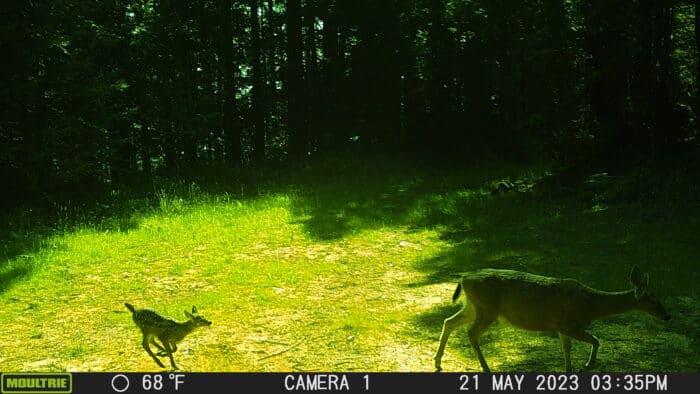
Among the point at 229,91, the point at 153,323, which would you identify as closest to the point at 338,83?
the point at 229,91

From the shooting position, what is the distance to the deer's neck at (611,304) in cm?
473

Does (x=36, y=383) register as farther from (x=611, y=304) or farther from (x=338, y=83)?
(x=338, y=83)

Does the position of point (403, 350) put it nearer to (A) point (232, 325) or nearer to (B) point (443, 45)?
(A) point (232, 325)

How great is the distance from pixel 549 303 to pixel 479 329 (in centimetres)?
57

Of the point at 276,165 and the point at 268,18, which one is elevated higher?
the point at 268,18

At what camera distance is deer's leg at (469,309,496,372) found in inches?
190

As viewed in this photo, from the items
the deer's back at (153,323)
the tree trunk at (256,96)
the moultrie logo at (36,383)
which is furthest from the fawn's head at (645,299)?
the tree trunk at (256,96)

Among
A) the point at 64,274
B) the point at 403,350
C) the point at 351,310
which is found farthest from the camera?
the point at 64,274

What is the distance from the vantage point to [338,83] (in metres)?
26.7

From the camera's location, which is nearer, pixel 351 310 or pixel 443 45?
pixel 351 310

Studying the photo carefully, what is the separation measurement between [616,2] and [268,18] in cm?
2014

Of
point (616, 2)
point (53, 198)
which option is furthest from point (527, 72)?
point (53, 198)

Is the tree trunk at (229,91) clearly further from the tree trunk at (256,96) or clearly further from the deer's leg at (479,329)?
the deer's leg at (479,329)

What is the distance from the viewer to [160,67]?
79.5 feet
